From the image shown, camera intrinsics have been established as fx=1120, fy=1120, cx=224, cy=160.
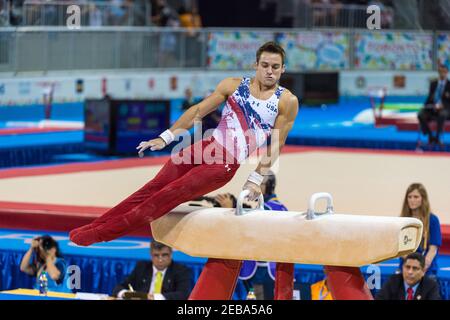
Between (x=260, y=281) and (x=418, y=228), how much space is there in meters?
2.90

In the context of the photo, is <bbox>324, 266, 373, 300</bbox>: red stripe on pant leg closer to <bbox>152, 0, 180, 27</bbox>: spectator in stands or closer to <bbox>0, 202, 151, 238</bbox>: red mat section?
<bbox>0, 202, 151, 238</bbox>: red mat section

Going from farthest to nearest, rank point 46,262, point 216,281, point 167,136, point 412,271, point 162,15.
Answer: point 162,15 → point 46,262 → point 412,271 → point 167,136 → point 216,281

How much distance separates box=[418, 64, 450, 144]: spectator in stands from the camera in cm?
1651

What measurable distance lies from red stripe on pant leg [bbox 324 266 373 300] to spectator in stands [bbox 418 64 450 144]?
437 inches

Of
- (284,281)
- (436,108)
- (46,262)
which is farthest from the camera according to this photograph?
(436,108)

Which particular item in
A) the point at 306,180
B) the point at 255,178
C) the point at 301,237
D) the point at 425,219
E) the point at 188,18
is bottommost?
the point at 306,180

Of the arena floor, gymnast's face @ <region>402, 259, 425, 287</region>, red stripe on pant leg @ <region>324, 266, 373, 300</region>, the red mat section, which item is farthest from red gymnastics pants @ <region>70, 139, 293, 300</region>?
the arena floor

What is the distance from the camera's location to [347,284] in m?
5.57

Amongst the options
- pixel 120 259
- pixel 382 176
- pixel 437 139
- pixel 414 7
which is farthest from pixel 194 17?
pixel 120 259

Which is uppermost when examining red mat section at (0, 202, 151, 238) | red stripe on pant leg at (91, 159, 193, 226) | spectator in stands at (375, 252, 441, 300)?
red stripe on pant leg at (91, 159, 193, 226)

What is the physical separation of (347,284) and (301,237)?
33 centimetres

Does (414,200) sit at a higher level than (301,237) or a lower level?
lower

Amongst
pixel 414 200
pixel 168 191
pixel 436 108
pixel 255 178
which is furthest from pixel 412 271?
pixel 436 108

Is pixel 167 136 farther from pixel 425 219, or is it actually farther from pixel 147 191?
pixel 425 219
